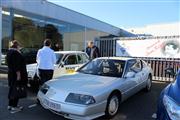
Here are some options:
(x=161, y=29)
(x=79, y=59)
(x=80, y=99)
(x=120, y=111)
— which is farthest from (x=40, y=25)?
(x=161, y=29)

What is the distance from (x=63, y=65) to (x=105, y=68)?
255 centimetres

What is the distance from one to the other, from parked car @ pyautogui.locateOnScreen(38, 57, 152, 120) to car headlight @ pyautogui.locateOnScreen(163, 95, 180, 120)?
1.86m

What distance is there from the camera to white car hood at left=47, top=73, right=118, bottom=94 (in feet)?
19.0

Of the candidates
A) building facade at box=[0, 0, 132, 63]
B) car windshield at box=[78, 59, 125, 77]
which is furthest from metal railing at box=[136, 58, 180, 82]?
car windshield at box=[78, 59, 125, 77]

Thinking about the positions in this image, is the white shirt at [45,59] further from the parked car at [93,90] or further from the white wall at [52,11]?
the white wall at [52,11]

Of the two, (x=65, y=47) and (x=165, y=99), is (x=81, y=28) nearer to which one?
(x=65, y=47)

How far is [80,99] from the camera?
5551mm

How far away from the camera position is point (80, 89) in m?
5.79

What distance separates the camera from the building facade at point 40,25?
1563cm

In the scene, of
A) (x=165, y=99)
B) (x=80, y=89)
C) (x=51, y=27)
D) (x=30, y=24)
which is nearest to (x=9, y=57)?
(x=80, y=89)

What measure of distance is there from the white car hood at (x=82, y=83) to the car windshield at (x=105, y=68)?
1.14ft

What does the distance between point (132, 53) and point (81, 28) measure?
8.45m

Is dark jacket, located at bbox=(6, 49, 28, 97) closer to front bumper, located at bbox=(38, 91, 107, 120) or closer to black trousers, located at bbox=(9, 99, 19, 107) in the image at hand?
black trousers, located at bbox=(9, 99, 19, 107)

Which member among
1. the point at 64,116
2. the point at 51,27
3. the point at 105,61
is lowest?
the point at 64,116
